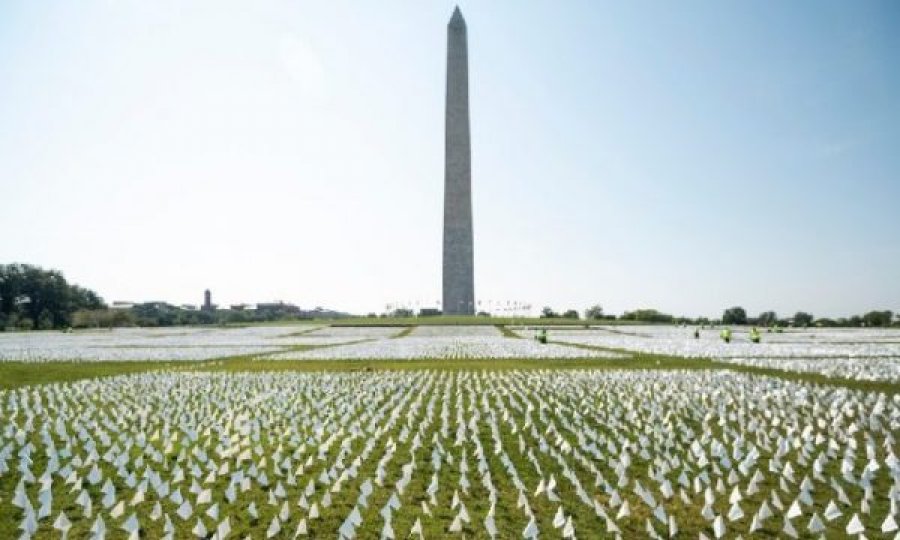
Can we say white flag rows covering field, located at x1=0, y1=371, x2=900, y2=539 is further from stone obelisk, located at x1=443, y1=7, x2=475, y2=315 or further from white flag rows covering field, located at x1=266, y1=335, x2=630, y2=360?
stone obelisk, located at x1=443, y1=7, x2=475, y2=315

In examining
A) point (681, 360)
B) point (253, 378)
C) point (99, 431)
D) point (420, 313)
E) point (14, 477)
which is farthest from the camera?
point (420, 313)

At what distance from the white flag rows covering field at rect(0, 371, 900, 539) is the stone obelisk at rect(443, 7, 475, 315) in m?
64.0

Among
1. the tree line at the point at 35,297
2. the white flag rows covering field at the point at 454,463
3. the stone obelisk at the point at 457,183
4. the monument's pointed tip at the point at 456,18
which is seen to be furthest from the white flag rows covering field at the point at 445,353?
the tree line at the point at 35,297

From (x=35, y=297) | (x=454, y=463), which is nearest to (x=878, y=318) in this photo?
(x=454, y=463)

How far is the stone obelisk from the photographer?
253 ft

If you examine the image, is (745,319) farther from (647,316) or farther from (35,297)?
(35,297)

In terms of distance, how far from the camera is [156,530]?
638 cm

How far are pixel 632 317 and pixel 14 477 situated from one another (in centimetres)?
8177

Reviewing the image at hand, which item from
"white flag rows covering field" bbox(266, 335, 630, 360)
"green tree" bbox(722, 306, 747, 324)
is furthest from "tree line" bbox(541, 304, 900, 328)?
"white flag rows covering field" bbox(266, 335, 630, 360)

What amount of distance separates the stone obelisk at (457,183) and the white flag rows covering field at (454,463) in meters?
64.0

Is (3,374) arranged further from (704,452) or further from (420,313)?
(420,313)

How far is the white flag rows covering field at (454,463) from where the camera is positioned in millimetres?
6406

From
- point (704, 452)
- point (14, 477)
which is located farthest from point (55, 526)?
point (704, 452)

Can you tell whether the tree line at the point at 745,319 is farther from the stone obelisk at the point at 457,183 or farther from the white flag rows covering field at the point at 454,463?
the white flag rows covering field at the point at 454,463
